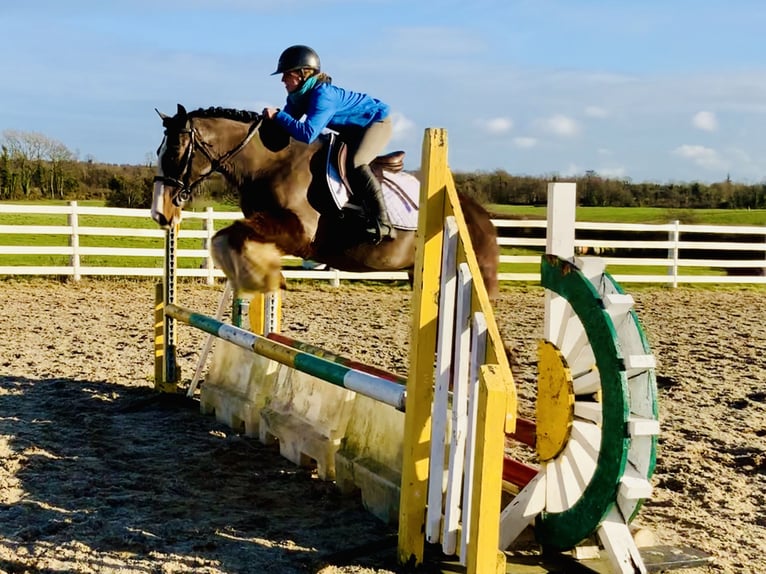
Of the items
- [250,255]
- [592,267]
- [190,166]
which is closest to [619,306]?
[592,267]

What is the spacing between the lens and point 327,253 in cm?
487

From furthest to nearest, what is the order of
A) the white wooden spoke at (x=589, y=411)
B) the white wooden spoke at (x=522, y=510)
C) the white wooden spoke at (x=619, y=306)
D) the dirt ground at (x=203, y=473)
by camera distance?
the dirt ground at (x=203, y=473), the white wooden spoke at (x=522, y=510), the white wooden spoke at (x=589, y=411), the white wooden spoke at (x=619, y=306)

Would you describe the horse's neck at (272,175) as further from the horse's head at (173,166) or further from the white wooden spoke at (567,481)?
the white wooden spoke at (567,481)

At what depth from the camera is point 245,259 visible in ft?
13.8

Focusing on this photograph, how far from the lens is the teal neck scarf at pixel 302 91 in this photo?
4.59 meters

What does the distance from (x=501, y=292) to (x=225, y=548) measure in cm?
1144

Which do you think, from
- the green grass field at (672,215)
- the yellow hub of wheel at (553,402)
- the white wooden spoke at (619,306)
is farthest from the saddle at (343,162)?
the green grass field at (672,215)

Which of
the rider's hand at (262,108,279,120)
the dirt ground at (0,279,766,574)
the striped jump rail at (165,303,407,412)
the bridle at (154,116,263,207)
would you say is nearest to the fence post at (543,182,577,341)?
the striped jump rail at (165,303,407,412)

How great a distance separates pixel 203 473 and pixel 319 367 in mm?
954

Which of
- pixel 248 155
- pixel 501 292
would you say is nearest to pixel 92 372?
pixel 248 155

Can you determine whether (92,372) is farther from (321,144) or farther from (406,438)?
(406,438)

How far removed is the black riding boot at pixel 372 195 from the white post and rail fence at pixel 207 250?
16.5 ft

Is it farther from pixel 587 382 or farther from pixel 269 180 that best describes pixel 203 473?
pixel 587 382

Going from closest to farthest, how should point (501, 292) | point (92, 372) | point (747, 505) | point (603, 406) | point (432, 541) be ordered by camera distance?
point (603, 406)
point (432, 541)
point (747, 505)
point (92, 372)
point (501, 292)
